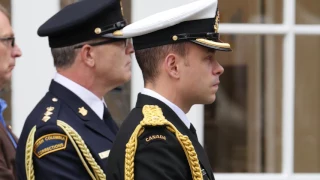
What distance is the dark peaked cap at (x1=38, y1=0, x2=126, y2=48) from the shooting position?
2.77m

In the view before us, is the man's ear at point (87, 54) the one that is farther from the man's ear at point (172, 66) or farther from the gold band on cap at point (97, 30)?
the man's ear at point (172, 66)

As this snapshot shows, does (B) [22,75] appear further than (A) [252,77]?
No

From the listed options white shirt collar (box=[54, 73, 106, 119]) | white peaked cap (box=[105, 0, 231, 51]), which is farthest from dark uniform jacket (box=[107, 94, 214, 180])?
white shirt collar (box=[54, 73, 106, 119])

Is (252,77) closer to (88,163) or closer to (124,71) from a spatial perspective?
(124,71)

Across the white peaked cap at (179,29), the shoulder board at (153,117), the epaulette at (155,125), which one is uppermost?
the white peaked cap at (179,29)

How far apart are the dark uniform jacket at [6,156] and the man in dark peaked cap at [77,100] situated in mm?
71

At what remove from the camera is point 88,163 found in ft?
8.32

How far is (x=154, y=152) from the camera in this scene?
1959mm

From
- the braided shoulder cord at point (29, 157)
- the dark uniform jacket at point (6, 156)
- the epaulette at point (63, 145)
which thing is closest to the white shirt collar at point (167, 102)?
the epaulette at point (63, 145)

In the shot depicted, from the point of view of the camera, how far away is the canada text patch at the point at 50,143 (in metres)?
2.54

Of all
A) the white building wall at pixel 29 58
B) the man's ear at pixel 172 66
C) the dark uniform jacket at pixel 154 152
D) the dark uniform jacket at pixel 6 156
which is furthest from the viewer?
the white building wall at pixel 29 58

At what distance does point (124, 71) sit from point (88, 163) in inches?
16.0

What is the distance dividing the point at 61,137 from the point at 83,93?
24cm

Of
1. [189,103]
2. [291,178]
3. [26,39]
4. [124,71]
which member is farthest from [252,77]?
[189,103]
